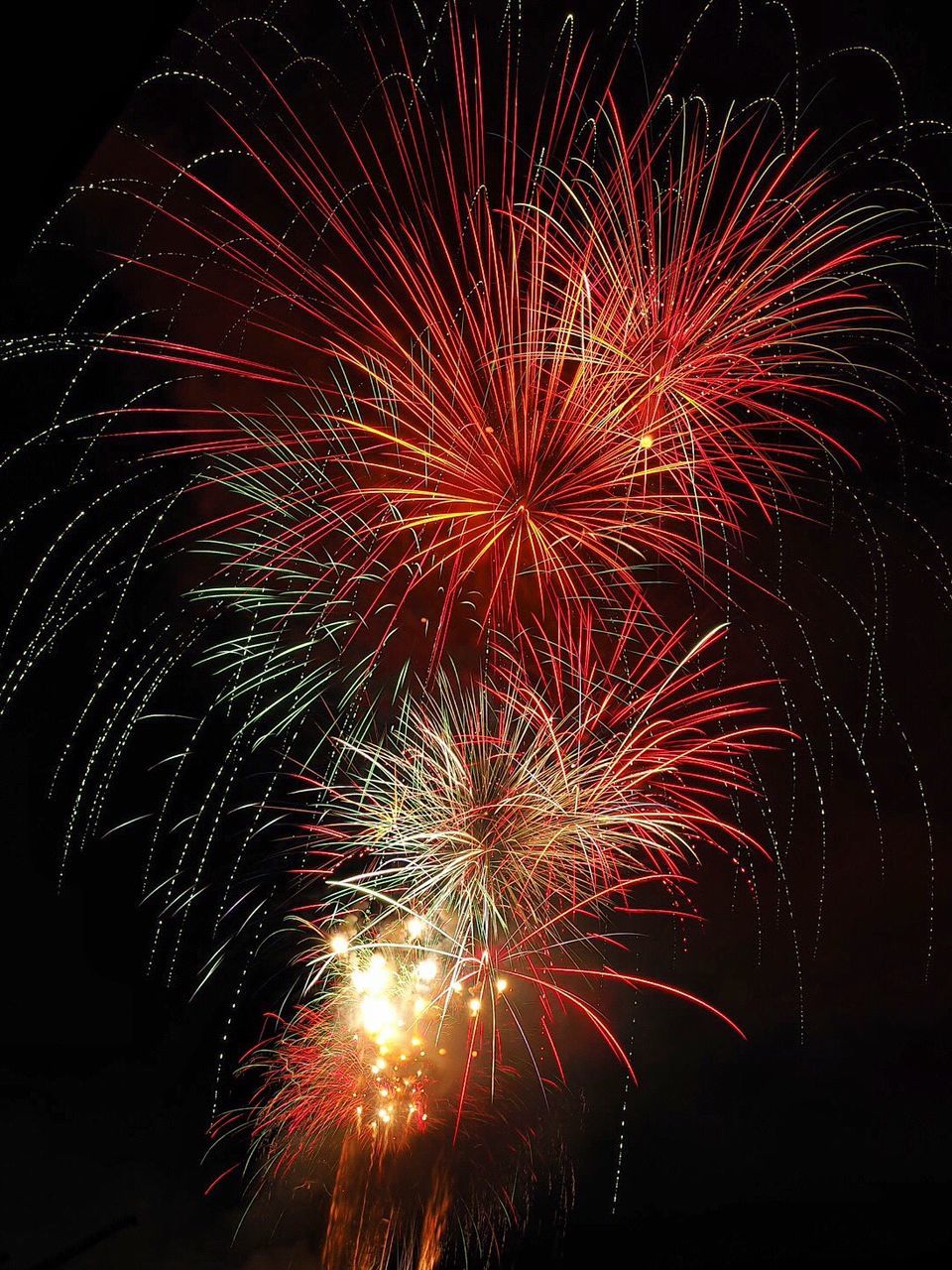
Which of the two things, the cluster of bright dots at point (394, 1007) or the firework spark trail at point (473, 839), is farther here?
the cluster of bright dots at point (394, 1007)

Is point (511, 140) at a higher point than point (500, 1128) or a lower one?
higher

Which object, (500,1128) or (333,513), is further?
(500,1128)

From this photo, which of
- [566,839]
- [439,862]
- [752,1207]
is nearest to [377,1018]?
[439,862]

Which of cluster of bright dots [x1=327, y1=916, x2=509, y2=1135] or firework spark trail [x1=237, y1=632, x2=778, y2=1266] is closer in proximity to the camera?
firework spark trail [x1=237, y1=632, x2=778, y2=1266]

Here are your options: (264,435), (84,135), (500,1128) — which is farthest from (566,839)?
(500,1128)

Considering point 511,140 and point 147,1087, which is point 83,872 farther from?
point 511,140

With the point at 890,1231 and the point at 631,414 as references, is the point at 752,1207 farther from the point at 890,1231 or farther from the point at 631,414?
the point at 631,414

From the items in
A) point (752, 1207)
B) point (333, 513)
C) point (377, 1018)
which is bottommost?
point (752, 1207)

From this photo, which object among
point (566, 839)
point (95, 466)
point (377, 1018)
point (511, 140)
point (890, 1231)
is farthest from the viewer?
point (890, 1231)

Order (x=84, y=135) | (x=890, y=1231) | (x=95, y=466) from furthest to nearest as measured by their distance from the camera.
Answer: (x=890, y=1231), (x=95, y=466), (x=84, y=135)
